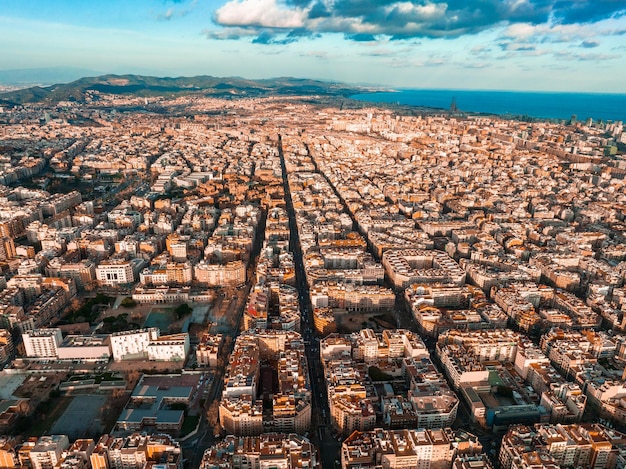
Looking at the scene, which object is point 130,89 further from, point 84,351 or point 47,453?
point 47,453

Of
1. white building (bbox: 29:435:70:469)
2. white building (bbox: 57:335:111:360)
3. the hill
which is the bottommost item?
white building (bbox: 57:335:111:360)

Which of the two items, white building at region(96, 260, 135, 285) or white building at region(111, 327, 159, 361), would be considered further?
white building at region(96, 260, 135, 285)

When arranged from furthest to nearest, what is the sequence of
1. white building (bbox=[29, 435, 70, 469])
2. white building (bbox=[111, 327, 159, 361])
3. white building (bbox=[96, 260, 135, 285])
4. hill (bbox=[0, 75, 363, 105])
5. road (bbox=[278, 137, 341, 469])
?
hill (bbox=[0, 75, 363, 105]) < white building (bbox=[96, 260, 135, 285]) < white building (bbox=[111, 327, 159, 361]) < road (bbox=[278, 137, 341, 469]) < white building (bbox=[29, 435, 70, 469])

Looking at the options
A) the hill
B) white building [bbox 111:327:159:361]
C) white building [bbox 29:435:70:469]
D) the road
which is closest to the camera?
white building [bbox 29:435:70:469]

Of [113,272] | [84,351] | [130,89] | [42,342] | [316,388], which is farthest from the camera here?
[130,89]

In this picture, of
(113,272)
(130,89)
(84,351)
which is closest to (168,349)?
(84,351)

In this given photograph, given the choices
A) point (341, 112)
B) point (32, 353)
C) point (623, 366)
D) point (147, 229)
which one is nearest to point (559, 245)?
point (623, 366)

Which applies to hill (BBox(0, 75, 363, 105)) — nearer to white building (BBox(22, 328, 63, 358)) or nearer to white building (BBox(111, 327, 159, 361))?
white building (BBox(22, 328, 63, 358))

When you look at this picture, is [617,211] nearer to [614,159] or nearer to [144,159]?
[614,159]

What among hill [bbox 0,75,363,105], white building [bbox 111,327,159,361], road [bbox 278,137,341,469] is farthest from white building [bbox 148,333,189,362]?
hill [bbox 0,75,363,105]
